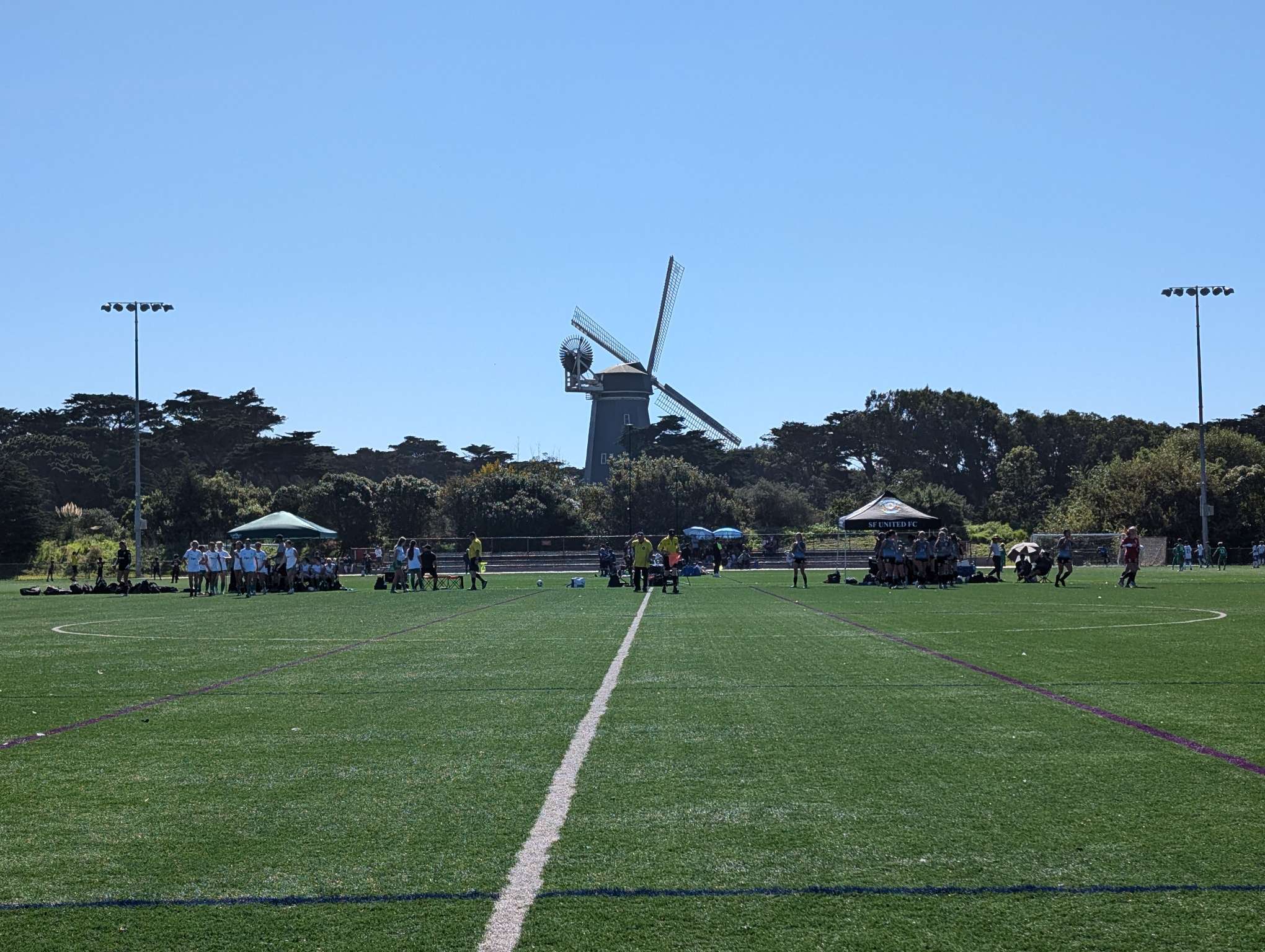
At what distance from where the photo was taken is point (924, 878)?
193 inches

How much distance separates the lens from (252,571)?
3462 centimetres

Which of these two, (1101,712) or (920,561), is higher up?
(920,561)

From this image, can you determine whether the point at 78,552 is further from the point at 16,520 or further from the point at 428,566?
the point at 428,566

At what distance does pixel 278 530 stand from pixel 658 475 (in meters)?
38.6

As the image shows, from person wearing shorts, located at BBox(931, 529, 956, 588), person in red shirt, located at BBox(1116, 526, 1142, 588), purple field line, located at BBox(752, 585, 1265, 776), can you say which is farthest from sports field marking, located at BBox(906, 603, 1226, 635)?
person wearing shorts, located at BBox(931, 529, 956, 588)

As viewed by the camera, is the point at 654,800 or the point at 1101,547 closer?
the point at 654,800

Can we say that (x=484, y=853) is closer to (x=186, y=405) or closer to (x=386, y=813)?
(x=386, y=813)

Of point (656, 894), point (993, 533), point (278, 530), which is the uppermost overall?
point (278, 530)

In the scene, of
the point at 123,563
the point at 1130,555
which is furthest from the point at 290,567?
the point at 1130,555

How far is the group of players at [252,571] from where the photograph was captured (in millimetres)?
35000

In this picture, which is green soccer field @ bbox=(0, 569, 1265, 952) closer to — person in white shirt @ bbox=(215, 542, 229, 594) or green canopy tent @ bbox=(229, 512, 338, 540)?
person in white shirt @ bbox=(215, 542, 229, 594)

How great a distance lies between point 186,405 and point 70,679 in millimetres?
96648

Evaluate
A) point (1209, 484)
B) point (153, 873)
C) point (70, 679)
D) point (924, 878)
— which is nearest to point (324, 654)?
point (70, 679)

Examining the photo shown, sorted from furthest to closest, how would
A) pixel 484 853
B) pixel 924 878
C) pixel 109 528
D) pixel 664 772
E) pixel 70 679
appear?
pixel 109 528 < pixel 70 679 < pixel 664 772 < pixel 484 853 < pixel 924 878
